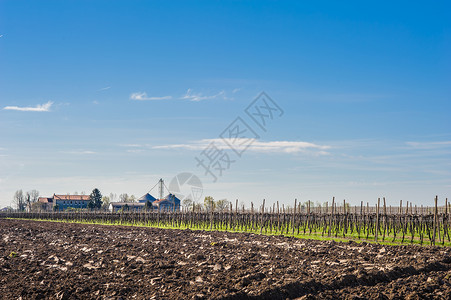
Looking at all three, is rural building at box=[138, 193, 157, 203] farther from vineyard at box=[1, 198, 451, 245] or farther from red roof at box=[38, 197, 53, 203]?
vineyard at box=[1, 198, 451, 245]

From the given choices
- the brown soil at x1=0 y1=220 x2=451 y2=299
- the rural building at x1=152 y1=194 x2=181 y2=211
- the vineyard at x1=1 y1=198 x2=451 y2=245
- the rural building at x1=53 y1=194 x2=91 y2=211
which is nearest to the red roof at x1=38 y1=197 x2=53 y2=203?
the rural building at x1=53 y1=194 x2=91 y2=211

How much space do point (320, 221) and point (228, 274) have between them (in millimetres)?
22402

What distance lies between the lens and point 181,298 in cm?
973

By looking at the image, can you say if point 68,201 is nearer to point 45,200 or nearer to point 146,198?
point 45,200

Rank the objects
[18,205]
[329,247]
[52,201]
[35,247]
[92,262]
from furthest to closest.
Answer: [18,205] → [52,201] → [35,247] → [329,247] → [92,262]

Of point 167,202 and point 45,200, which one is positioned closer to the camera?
point 167,202

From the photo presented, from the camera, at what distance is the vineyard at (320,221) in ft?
82.2

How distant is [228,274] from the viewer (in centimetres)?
1202

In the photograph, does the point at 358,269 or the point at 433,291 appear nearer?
the point at 433,291

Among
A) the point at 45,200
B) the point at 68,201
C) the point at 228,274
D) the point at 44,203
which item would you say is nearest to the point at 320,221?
the point at 228,274

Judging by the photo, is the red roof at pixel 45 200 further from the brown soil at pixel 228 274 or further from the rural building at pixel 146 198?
the brown soil at pixel 228 274

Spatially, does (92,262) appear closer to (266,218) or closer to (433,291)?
(433,291)

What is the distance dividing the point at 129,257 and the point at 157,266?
2.39 metres

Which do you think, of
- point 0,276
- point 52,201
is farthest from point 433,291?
point 52,201
